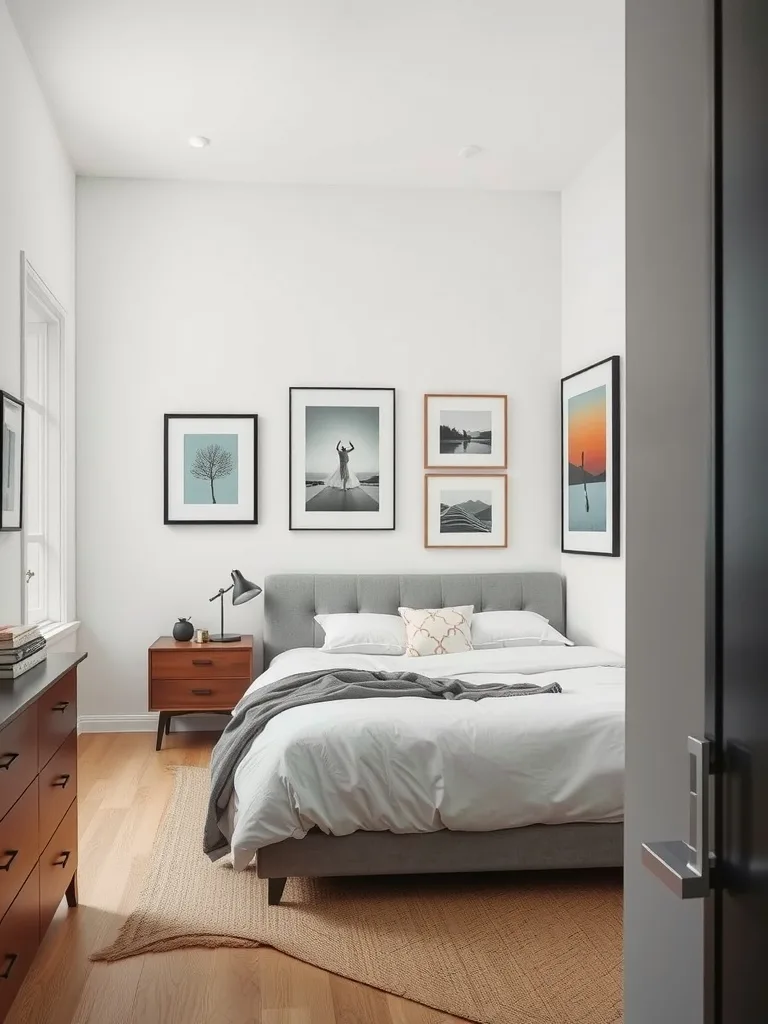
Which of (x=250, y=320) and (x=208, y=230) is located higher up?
(x=208, y=230)

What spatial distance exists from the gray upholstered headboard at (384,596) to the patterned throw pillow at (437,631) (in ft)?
0.81

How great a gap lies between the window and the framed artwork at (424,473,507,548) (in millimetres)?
2098

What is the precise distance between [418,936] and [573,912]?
0.53 m

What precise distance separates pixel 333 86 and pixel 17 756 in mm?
3311

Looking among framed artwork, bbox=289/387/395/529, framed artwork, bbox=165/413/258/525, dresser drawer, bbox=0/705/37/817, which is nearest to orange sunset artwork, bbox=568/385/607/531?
framed artwork, bbox=289/387/395/529

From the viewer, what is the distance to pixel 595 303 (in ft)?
16.6

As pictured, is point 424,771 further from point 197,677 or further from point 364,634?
point 197,677

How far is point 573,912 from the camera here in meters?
2.89

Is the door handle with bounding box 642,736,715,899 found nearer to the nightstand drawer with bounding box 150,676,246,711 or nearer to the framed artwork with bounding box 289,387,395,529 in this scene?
the nightstand drawer with bounding box 150,676,246,711

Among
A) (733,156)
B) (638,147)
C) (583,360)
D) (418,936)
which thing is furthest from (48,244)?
(733,156)

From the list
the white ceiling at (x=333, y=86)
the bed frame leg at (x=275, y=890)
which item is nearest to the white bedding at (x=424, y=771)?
the bed frame leg at (x=275, y=890)

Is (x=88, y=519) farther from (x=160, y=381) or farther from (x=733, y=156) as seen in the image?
(x=733, y=156)

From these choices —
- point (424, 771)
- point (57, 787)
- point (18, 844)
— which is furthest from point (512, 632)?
point (18, 844)

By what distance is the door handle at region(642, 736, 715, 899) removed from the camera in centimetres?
88
